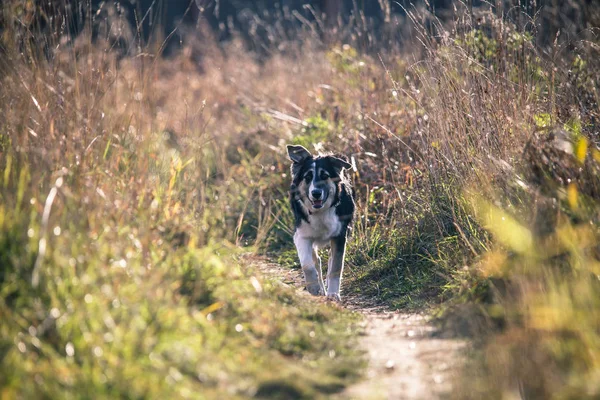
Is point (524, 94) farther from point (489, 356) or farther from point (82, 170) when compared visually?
point (82, 170)

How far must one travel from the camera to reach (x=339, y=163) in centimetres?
665

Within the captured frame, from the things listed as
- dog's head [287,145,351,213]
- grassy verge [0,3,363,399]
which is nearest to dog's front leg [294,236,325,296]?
dog's head [287,145,351,213]

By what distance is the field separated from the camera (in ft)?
11.4

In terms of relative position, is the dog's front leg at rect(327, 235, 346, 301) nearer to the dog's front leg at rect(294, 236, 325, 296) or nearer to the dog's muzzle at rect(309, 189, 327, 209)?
the dog's front leg at rect(294, 236, 325, 296)

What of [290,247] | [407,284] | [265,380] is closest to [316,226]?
[407,284]

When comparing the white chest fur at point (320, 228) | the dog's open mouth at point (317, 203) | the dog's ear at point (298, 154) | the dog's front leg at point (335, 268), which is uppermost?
the dog's ear at point (298, 154)

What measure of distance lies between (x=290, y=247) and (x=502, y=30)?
126 inches

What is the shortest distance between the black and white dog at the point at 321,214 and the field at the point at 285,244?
1.17 feet

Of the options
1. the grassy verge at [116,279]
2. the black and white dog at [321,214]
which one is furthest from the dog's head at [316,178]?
the grassy verge at [116,279]

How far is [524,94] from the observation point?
6.09 metres

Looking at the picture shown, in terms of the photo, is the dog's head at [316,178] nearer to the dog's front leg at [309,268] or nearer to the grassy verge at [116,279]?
the dog's front leg at [309,268]

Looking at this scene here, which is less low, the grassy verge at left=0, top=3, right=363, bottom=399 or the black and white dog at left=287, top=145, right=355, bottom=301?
the grassy verge at left=0, top=3, right=363, bottom=399

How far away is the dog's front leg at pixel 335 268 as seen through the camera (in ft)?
20.0

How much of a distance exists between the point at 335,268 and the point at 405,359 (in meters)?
2.16
